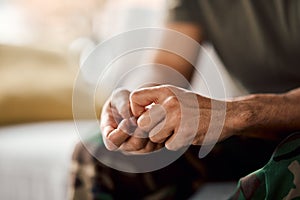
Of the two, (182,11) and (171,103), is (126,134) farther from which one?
(182,11)

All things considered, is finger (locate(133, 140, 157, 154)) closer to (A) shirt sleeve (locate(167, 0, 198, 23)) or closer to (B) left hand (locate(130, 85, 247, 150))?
(B) left hand (locate(130, 85, 247, 150))

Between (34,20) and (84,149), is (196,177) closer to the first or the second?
(84,149)

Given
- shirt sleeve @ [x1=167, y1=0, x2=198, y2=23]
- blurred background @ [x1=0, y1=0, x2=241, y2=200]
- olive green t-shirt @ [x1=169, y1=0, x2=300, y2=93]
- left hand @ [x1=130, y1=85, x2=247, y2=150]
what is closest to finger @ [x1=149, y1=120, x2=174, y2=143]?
left hand @ [x1=130, y1=85, x2=247, y2=150]

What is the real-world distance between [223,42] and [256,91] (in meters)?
0.11

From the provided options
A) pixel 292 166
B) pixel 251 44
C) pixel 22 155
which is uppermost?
pixel 22 155

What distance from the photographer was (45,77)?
153 centimetres

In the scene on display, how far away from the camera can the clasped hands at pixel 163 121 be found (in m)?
0.62

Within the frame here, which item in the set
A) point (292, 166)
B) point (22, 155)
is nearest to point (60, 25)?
point (22, 155)

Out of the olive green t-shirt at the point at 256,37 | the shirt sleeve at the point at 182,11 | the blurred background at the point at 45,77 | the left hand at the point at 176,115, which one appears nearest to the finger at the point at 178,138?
the left hand at the point at 176,115

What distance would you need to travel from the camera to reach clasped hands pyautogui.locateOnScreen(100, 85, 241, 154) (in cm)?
62

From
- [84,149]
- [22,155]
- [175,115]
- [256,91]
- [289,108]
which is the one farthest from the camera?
[22,155]

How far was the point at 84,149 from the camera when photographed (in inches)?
36.7

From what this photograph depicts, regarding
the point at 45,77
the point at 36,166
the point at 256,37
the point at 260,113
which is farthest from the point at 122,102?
the point at 45,77

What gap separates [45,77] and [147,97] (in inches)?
36.6
